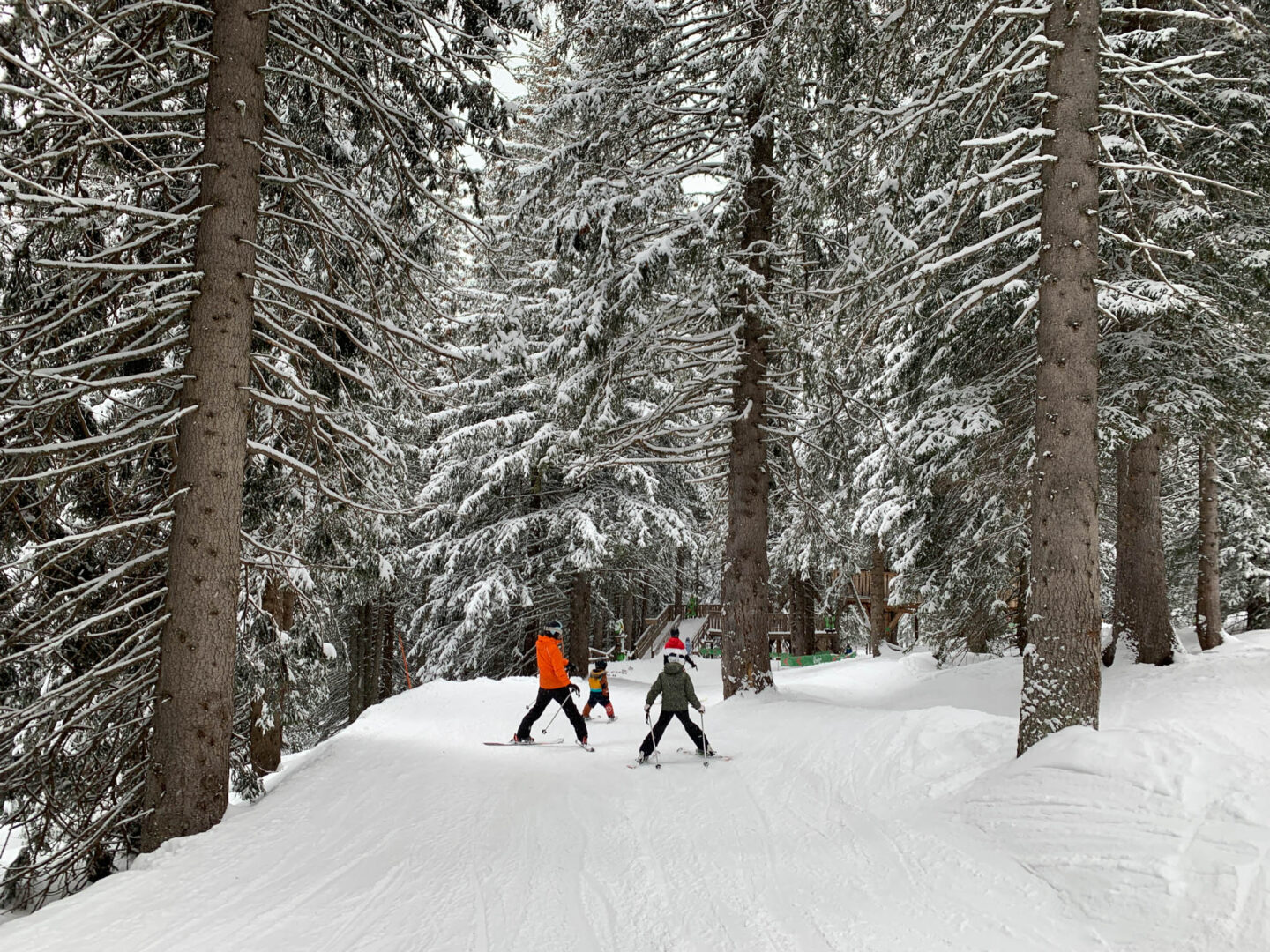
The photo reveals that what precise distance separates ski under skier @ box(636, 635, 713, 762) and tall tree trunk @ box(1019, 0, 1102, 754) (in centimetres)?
355

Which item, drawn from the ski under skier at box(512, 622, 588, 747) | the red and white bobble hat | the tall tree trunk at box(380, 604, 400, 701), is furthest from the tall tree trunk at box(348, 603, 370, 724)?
the red and white bobble hat

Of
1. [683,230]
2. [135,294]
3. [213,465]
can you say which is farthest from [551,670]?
[135,294]

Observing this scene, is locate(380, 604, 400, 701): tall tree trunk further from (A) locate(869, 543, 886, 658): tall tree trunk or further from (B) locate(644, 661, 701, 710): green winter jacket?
(B) locate(644, 661, 701, 710): green winter jacket

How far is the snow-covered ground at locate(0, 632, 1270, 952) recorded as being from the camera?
4.09 metres

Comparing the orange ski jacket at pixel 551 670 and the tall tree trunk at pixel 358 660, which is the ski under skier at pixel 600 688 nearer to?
the orange ski jacket at pixel 551 670

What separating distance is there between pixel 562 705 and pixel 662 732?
2405 millimetres

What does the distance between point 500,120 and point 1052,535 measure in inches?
253

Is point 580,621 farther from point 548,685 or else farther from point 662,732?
point 662,732

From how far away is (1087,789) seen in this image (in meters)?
4.90

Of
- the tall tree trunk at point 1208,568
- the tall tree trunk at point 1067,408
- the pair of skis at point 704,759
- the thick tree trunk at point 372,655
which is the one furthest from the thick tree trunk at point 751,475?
the thick tree trunk at point 372,655

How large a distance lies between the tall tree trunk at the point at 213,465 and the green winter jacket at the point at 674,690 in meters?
4.49

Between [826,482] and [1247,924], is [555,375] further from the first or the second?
[1247,924]

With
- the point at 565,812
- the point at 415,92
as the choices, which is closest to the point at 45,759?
the point at 565,812

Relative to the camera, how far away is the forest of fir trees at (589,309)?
19.2 feet
